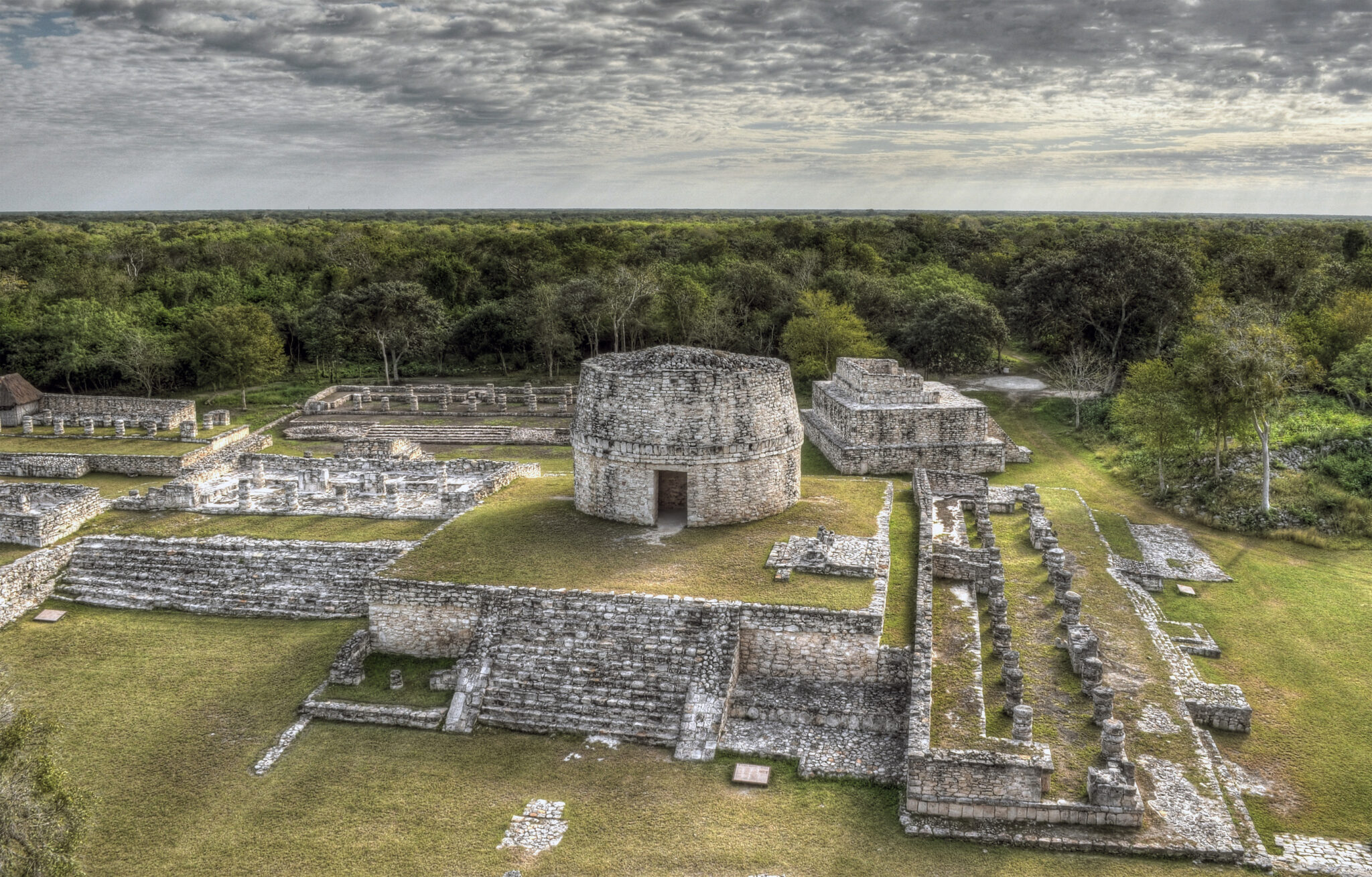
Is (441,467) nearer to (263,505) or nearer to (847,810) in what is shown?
(263,505)

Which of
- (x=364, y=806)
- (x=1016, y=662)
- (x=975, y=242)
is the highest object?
(x=975, y=242)

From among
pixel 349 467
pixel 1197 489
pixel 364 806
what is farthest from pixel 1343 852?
pixel 349 467

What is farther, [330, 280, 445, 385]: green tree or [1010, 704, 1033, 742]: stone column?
[330, 280, 445, 385]: green tree

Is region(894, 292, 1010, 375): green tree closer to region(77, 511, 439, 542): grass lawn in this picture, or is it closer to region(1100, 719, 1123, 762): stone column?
region(77, 511, 439, 542): grass lawn

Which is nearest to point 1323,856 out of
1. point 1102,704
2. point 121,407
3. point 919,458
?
point 1102,704

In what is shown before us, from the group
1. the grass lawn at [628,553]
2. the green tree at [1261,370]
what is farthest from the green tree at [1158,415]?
the grass lawn at [628,553]

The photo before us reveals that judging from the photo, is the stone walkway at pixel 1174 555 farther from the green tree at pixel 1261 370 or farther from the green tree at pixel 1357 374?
the green tree at pixel 1357 374

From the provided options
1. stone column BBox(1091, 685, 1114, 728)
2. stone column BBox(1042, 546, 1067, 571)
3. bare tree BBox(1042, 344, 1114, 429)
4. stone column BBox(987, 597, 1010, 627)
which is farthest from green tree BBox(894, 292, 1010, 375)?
stone column BBox(1091, 685, 1114, 728)
